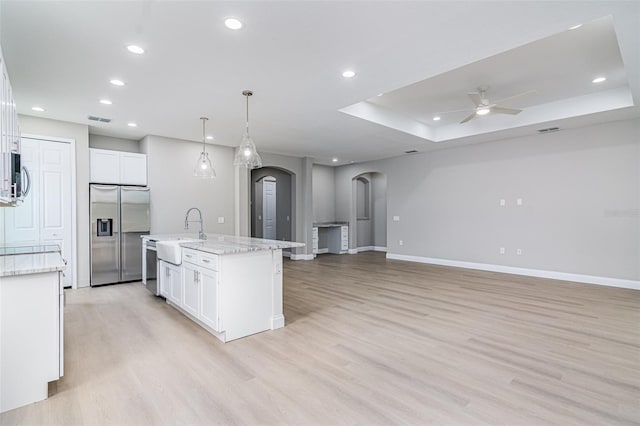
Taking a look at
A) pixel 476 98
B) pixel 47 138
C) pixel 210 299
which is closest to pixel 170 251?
pixel 210 299

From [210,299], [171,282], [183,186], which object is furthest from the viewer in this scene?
[183,186]

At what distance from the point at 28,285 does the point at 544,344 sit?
4.23 meters

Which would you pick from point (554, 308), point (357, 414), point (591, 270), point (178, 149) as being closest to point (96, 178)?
point (178, 149)

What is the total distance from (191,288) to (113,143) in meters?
4.33

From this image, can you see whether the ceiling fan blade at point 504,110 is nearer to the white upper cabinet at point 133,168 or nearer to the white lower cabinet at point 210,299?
the white lower cabinet at point 210,299

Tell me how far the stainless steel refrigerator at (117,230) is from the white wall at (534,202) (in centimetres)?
598

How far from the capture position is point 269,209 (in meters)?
10.3

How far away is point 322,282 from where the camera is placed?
5.63m

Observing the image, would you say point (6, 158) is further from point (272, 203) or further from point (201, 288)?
point (272, 203)

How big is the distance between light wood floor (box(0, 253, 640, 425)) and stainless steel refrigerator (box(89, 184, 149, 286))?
976 millimetres

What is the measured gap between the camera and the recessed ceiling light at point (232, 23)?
240 cm

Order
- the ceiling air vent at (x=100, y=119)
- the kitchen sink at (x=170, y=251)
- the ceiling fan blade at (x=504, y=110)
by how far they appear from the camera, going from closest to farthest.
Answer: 1. the kitchen sink at (x=170, y=251)
2. the ceiling fan blade at (x=504, y=110)
3. the ceiling air vent at (x=100, y=119)

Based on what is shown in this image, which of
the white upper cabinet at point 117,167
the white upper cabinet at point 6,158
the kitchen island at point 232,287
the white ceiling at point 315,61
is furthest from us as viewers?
the white upper cabinet at point 117,167

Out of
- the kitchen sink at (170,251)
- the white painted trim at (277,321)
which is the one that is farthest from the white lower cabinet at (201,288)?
the white painted trim at (277,321)
